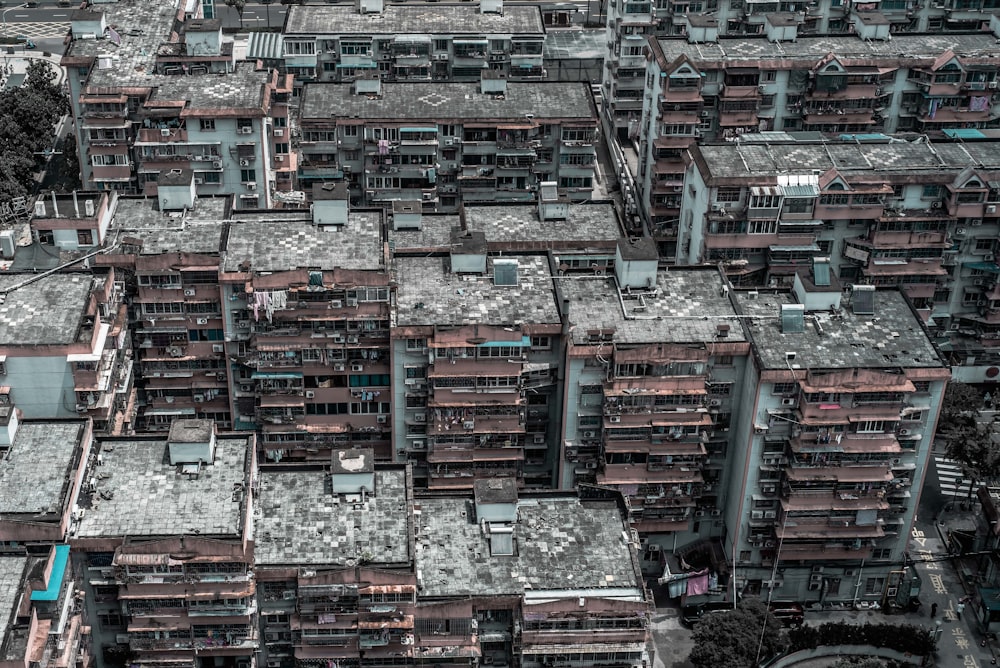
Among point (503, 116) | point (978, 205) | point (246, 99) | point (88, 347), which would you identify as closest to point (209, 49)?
point (246, 99)

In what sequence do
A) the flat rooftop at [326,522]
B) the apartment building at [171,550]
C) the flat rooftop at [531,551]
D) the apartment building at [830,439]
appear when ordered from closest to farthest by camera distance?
the apartment building at [171,550], the flat rooftop at [326,522], the flat rooftop at [531,551], the apartment building at [830,439]

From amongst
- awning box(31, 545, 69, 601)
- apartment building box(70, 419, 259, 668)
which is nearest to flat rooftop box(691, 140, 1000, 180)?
apartment building box(70, 419, 259, 668)

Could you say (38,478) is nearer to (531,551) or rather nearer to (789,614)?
(531,551)

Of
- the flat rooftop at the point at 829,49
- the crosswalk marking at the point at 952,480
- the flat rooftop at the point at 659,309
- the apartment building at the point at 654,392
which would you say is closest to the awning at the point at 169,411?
the apartment building at the point at 654,392

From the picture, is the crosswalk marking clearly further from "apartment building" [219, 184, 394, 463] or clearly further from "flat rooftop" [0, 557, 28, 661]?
"flat rooftop" [0, 557, 28, 661]

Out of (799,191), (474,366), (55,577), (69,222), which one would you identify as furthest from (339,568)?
(799,191)

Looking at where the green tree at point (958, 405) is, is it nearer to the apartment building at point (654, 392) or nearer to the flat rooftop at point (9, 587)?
the apartment building at point (654, 392)

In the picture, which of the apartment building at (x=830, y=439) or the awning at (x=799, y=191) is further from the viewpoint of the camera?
the awning at (x=799, y=191)
